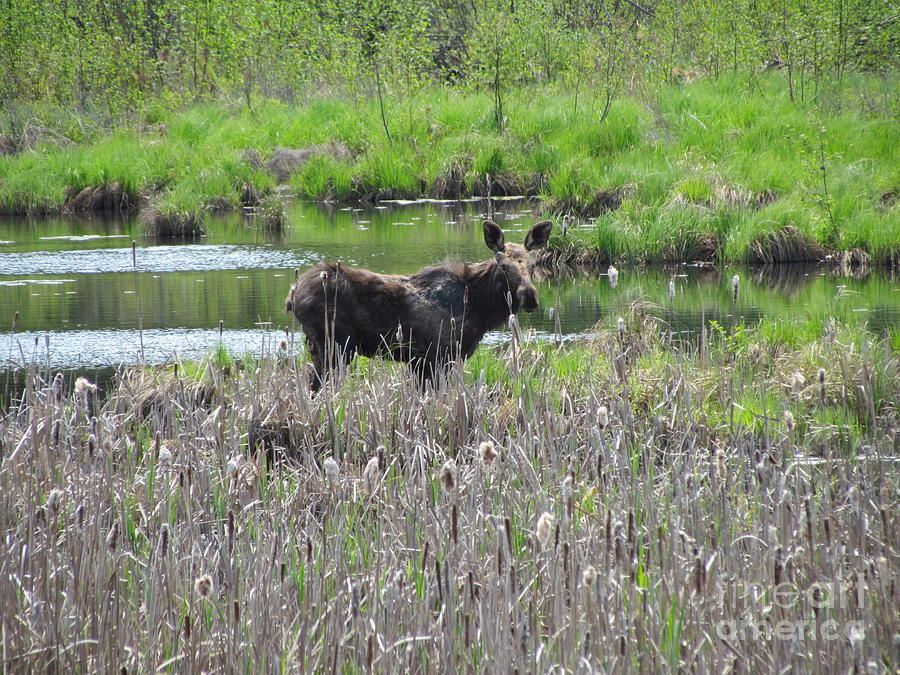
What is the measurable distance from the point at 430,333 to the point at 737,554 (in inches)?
126

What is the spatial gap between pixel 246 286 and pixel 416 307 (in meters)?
5.33

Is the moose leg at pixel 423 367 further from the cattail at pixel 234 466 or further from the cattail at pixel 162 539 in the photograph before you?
the cattail at pixel 162 539

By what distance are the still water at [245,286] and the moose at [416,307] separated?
58 centimetres

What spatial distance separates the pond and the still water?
0.8 inches

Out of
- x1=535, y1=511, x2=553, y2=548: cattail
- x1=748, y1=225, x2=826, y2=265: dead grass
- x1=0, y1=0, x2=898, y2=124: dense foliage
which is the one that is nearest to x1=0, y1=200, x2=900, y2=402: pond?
x1=748, y1=225, x2=826, y2=265: dead grass

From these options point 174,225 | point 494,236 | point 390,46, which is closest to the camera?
point 494,236

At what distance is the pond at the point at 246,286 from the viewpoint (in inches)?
330

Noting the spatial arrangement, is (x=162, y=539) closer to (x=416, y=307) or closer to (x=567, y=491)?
(x=567, y=491)

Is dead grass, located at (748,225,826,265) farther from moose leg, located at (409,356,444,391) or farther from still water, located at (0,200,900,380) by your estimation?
moose leg, located at (409,356,444,391)

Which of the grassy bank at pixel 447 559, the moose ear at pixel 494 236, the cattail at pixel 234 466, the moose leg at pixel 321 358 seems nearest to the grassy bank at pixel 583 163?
the moose ear at pixel 494 236

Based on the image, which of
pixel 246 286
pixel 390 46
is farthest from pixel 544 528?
pixel 390 46

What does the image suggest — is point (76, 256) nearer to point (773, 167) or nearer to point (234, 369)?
point (234, 369)

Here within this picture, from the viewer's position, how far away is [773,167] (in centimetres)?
1413

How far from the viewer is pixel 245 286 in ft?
35.9
